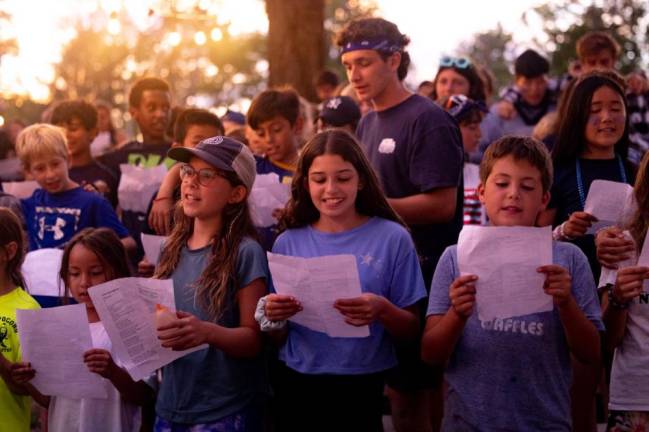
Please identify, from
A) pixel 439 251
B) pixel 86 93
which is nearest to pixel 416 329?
pixel 439 251

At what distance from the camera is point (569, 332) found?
3.43 meters

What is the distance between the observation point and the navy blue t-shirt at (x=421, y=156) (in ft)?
14.9

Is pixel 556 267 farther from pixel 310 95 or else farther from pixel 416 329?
pixel 310 95

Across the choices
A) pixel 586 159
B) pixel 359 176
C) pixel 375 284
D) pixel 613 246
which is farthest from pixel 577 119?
pixel 375 284

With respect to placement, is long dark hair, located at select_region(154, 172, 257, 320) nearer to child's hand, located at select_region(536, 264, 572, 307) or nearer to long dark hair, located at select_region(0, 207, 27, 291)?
long dark hair, located at select_region(0, 207, 27, 291)

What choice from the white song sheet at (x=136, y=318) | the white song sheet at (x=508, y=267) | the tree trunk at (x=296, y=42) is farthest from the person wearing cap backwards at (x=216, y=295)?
the tree trunk at (x=296, y=42)

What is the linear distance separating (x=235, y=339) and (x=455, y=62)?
4255 millimetres

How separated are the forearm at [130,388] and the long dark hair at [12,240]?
Answer: 866mm

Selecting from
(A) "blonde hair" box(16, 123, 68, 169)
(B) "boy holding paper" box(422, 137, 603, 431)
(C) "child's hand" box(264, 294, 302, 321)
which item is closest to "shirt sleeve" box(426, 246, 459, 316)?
(B) "boy holding paper" box(422, 137, 603, 431)

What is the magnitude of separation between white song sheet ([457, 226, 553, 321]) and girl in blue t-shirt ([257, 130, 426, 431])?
436 millimetres

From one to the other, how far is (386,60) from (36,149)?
2.27 m

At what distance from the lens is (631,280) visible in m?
3.59

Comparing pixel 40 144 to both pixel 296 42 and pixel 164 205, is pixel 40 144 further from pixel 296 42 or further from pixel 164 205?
pixel 296 42

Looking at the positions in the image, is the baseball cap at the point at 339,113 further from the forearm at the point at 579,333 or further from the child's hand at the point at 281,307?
the forearm at the point at 579,333
